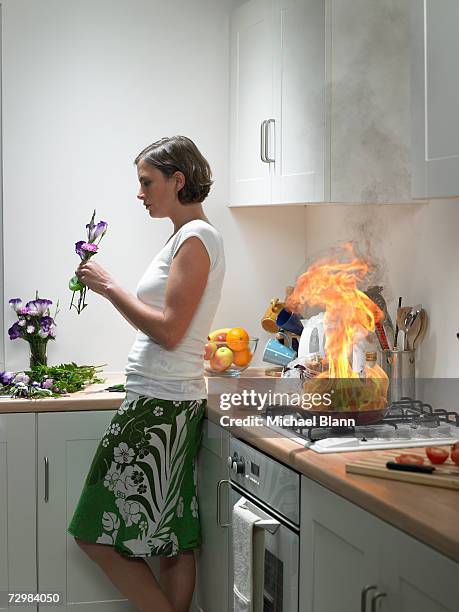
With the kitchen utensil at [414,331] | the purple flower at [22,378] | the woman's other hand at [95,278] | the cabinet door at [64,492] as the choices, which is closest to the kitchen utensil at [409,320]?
the kitchen utensil at [414,331]

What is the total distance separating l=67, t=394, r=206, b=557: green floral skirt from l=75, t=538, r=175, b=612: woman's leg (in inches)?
1.4

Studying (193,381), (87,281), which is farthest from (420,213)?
(87,281)

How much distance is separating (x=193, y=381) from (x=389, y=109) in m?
0.98

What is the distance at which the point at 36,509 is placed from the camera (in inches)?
120

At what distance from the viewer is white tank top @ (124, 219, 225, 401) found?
8.77 feet

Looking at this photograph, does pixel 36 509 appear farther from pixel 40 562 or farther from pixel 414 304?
pixel 414 304

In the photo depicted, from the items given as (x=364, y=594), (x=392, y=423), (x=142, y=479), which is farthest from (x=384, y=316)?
(x=364, y=594)

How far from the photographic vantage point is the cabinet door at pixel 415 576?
1.46 m

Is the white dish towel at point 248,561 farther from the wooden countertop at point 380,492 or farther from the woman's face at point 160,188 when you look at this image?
the woman's face at point 160,188

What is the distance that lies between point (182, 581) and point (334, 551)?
1125 mm

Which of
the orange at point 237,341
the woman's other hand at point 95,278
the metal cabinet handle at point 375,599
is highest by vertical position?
the woman's other hand at point 95,278

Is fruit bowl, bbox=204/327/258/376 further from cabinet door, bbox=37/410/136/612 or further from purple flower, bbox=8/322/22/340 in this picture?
purple flower, bbox=8/322/22/340

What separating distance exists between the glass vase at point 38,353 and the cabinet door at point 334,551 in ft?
5.13
